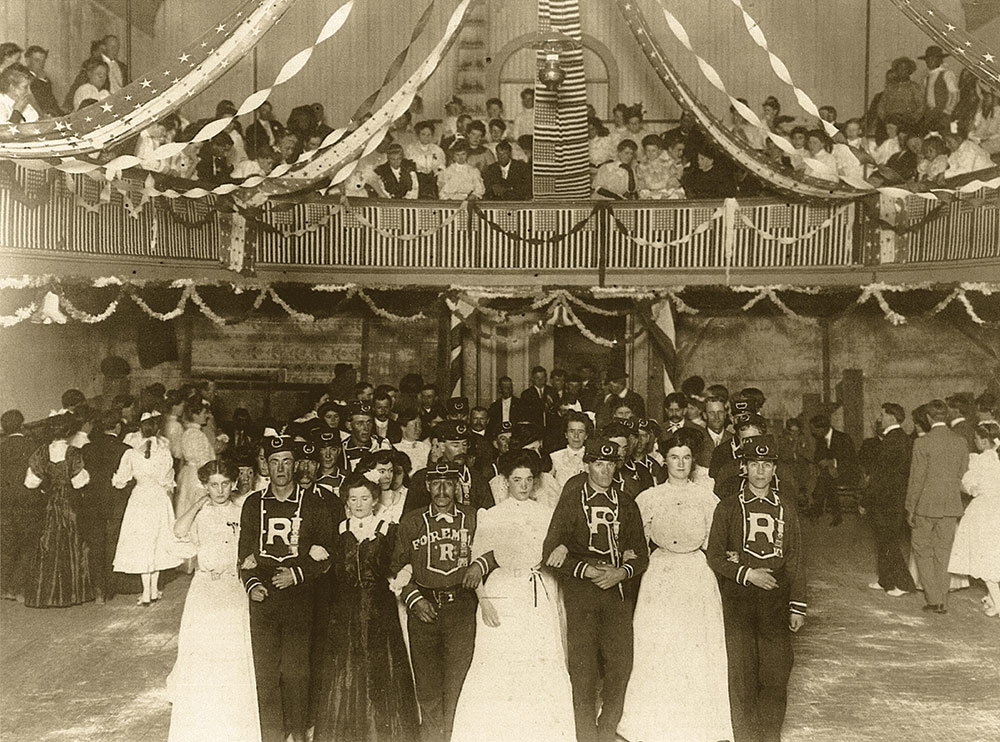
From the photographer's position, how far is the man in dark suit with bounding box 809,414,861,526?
1476cm

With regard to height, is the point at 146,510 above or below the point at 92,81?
below

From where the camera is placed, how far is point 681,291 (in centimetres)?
1531

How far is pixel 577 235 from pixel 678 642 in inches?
378

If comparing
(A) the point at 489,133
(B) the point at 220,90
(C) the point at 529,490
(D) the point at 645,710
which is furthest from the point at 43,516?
(B) the point at 220,90

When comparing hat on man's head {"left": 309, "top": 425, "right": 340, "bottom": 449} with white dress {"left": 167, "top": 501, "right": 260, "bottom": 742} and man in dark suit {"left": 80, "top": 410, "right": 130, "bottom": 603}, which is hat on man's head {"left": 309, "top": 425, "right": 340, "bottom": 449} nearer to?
white dress {"left": 167, "top": 501, "right": 260, "bottom": 742}

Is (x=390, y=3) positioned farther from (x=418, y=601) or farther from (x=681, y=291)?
(x=418, y=601)

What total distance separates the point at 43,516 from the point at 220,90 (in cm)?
1135

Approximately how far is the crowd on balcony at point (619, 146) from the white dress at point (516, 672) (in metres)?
8.48

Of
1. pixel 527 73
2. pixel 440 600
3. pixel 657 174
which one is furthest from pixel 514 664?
pixel 527 73

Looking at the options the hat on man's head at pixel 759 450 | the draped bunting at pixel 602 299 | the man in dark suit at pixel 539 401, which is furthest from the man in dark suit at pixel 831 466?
the hat on man's head at pixel 759 450

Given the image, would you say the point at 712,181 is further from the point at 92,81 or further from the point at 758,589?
the point at 758,589

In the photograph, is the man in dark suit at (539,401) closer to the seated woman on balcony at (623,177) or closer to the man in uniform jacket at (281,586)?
the seated woman on balcony at (623,177)

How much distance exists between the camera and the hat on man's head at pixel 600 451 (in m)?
6.86

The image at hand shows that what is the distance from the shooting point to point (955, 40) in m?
8.84
